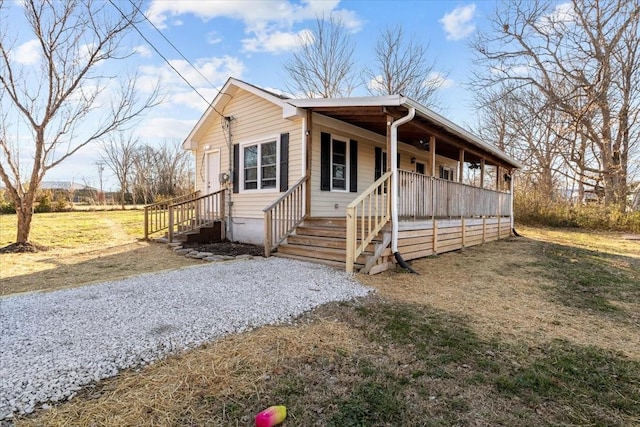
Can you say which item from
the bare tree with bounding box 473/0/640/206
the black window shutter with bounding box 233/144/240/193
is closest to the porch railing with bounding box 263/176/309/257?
the black window shutter with bounding box 233/144/240/193

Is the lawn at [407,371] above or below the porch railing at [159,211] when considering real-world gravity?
below

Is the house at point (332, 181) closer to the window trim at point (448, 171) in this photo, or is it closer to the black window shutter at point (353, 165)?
the black window shutter at point (353, 165)

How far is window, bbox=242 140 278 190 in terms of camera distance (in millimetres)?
8336

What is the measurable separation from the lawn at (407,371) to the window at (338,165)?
4244mm

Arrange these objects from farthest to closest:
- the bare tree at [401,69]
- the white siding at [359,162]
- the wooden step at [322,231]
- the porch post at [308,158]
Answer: the bare tree at [401,69] < the white siding at [359,162] < the porch post at [308,158] < the wooden step at [322,231]

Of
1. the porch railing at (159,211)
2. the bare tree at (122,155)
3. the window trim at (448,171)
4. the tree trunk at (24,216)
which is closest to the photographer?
the tree trunk at (24,216)

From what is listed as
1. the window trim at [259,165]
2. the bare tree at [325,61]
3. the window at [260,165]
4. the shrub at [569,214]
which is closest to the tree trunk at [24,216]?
the window trim at [259,165]

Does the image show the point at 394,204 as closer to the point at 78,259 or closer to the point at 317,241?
the point at 317,241

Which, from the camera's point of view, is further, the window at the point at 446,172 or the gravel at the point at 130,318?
the window at the point at 446,172

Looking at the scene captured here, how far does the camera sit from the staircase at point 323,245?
588 centimetres

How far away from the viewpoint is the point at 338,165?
831 centimetres

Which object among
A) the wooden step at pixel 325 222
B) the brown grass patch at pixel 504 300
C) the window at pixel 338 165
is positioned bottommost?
the brown grass patch at pixel 504 300

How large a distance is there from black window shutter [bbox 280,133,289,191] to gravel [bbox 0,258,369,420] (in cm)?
280

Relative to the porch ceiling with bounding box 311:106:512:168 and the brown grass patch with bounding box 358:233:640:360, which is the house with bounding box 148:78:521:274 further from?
the brown grass patch with bounding box 358:233:640:360
